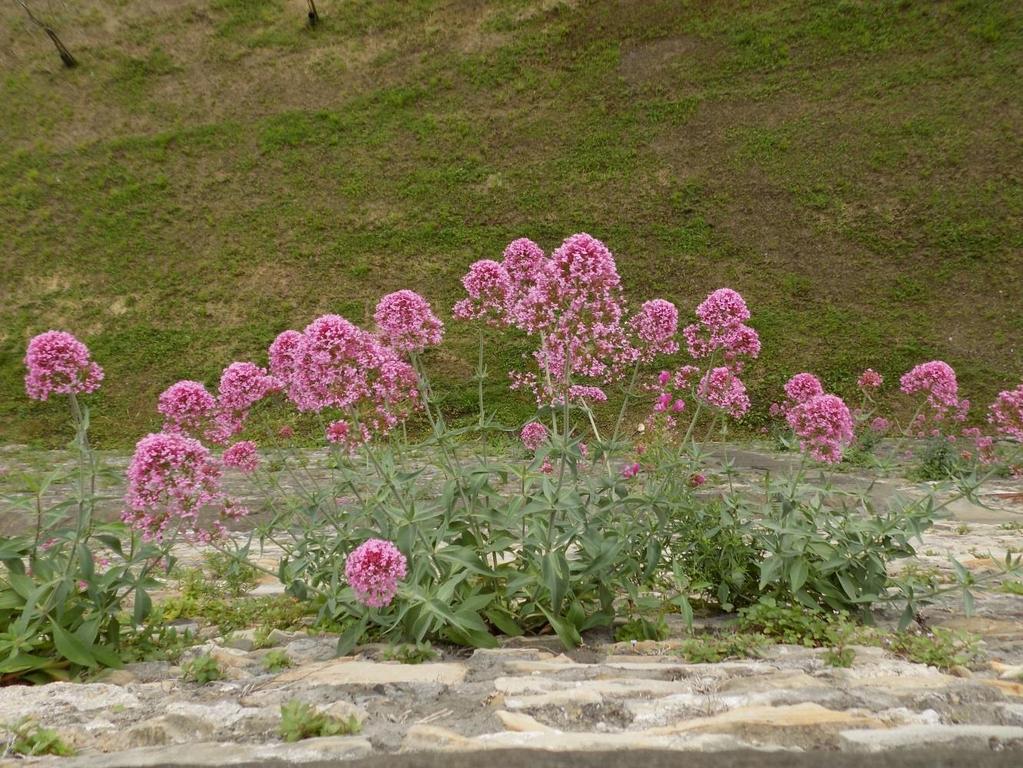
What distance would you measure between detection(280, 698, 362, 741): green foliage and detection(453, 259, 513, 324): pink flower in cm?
224

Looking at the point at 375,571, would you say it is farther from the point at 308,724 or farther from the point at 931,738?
the point at 931,738

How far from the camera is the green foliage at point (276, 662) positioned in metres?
3.16

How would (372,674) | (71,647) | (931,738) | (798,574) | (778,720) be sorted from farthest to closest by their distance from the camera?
(798,574)
(71,647)
(372,674)
(778,720)
(931,738)

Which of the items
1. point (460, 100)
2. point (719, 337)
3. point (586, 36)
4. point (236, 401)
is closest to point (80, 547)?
point (236, 401)

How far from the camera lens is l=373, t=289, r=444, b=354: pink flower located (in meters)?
3.83

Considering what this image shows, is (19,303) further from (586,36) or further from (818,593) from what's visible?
(818,593)

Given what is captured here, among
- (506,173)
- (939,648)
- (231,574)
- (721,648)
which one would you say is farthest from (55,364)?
(506,173)

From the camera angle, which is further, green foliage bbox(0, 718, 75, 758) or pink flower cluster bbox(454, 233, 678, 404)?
pink flower cluster bbox(454, 233, 678, 404)

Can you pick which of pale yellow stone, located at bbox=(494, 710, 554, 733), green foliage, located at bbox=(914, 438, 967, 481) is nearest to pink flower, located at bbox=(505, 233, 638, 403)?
pale yellow stone, located at bbox=(494, 710, 554, 733)

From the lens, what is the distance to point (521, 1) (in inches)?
858

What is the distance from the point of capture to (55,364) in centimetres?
354

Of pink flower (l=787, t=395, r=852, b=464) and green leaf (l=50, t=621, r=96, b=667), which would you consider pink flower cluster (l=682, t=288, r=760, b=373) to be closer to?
pink flower (l=787, t=395, r=852, b=464)

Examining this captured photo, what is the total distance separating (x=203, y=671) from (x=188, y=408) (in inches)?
54.3

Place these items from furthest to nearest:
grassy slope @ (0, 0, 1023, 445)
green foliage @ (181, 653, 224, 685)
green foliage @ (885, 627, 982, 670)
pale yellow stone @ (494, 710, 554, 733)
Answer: grassy slope @ (0, 0, 1023, 445) < green foliage @ (181, 653, 224, 685) < green foliage @ (885, 627, 982, 670) < pale yellow stone @ (494, 710, 554, 733)
